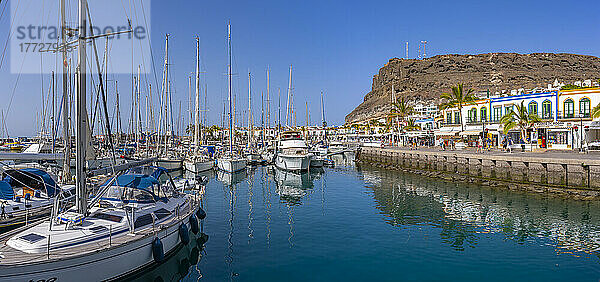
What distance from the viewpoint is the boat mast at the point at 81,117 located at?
47.9ft

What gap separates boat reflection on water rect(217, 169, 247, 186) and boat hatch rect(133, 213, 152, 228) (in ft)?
93.4

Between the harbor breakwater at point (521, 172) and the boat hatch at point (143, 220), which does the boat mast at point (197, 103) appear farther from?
the boat hatch at point (143, 220)

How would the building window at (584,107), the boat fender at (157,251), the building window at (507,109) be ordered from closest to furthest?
the boat fender at (157,251) → the building window at (584,107) → the building window at (507,109)

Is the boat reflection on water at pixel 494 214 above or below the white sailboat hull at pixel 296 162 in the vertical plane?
below

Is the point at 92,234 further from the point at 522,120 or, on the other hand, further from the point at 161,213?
the point at 522,120

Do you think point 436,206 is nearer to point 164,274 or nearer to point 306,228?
point 306,228

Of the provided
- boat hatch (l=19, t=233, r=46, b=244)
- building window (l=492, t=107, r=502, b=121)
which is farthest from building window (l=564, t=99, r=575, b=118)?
boat hatch (l=19, t=233, r=46, b=244)

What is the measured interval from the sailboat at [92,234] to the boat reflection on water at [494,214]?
1436 centimetres

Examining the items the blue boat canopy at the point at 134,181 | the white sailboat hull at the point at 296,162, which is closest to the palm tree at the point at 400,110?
the white sailboat hull at the point at 296,162

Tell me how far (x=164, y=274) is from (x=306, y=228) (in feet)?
33.1

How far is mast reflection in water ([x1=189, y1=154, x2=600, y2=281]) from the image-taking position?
16.5m

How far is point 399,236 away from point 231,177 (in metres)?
32.5

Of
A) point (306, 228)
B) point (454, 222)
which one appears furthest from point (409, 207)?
point (306, 228)

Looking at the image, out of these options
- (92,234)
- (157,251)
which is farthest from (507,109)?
(92,234)
